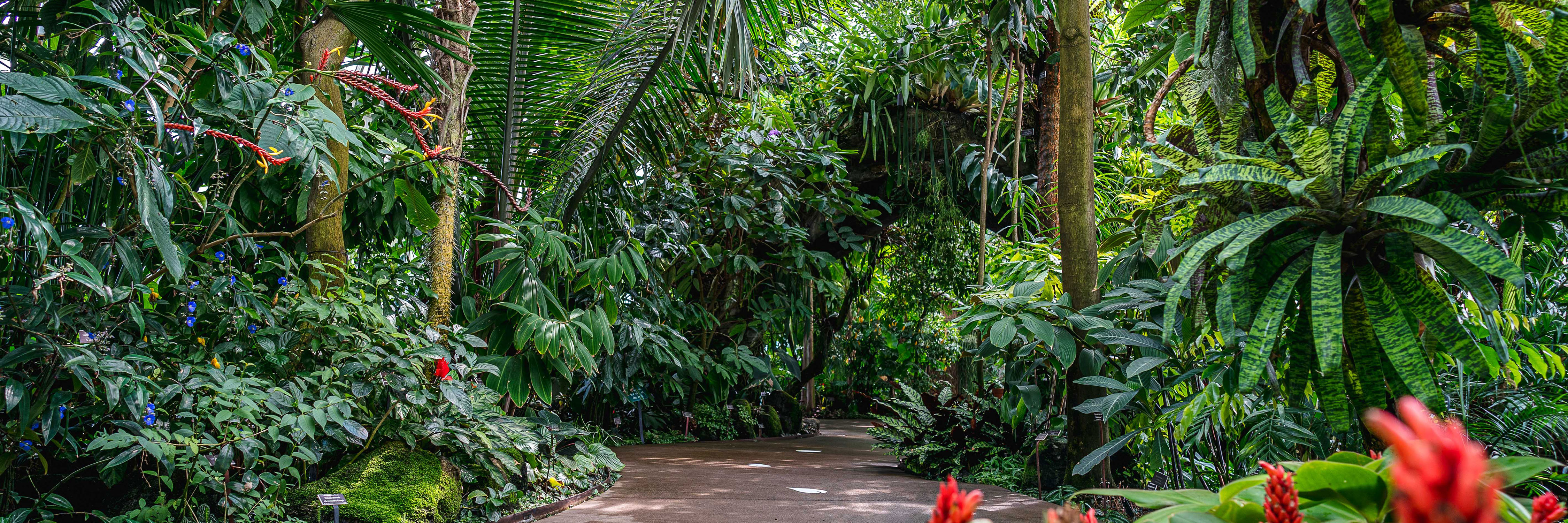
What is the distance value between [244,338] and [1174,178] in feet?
9.33

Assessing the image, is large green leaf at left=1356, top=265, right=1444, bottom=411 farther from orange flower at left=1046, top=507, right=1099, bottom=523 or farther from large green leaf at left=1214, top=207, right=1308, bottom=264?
orange flower at left=1046, top=507, right=1099, bottom=523

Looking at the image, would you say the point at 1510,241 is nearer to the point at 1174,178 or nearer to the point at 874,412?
the point at 1174,178

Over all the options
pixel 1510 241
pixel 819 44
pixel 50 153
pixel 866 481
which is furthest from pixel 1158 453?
pixel 819 44

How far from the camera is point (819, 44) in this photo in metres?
8.68

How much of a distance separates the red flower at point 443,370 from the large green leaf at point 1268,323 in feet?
8.29

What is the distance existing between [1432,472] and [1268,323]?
1.46m

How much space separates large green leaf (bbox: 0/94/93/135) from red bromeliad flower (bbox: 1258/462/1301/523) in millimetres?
2095

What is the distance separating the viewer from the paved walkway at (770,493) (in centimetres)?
354

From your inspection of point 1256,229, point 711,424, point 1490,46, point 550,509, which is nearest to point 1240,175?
point 1256,229

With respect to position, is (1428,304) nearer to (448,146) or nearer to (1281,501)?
(1281,501)

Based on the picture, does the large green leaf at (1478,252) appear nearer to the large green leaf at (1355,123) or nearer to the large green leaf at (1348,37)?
the large green leaf at (1355,123)

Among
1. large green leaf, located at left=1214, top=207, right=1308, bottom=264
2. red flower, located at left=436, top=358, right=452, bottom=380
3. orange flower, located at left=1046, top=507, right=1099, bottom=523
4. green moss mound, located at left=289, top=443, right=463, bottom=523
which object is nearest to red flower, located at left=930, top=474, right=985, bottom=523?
orange flower, located at left=1046, top=507, right=1099, bottom=523

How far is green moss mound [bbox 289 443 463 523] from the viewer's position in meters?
2.79

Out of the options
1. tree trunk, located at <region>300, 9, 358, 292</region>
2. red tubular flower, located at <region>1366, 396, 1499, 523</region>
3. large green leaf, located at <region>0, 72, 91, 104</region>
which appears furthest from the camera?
tree trunk, located at <region>300, 9, 358, 292</region>
